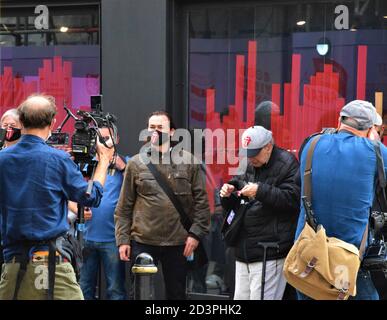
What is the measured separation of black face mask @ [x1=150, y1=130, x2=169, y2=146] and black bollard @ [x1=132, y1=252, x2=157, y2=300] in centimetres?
172

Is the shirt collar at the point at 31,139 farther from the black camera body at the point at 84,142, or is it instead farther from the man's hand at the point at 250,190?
the man's hand at the point at 250,190

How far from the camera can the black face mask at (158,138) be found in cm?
689

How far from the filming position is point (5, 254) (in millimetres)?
4895

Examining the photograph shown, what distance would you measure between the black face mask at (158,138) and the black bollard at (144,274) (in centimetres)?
172

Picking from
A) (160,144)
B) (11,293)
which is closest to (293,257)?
(11,293)

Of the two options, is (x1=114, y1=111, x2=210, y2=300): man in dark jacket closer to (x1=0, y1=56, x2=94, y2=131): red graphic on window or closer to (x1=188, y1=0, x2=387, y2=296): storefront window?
(x1=188, y1=0, x2=387, y2=296): storefront window

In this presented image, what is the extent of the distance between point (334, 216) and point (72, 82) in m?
4.14

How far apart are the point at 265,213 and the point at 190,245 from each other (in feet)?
2.86

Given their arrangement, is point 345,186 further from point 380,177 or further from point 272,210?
point 272,210

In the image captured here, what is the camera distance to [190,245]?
6.70 m

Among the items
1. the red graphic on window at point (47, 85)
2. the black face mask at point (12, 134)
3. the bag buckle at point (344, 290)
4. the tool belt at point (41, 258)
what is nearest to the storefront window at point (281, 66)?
the red graphic on window at point (47, 85)

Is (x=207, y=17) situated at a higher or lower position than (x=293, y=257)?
higher
